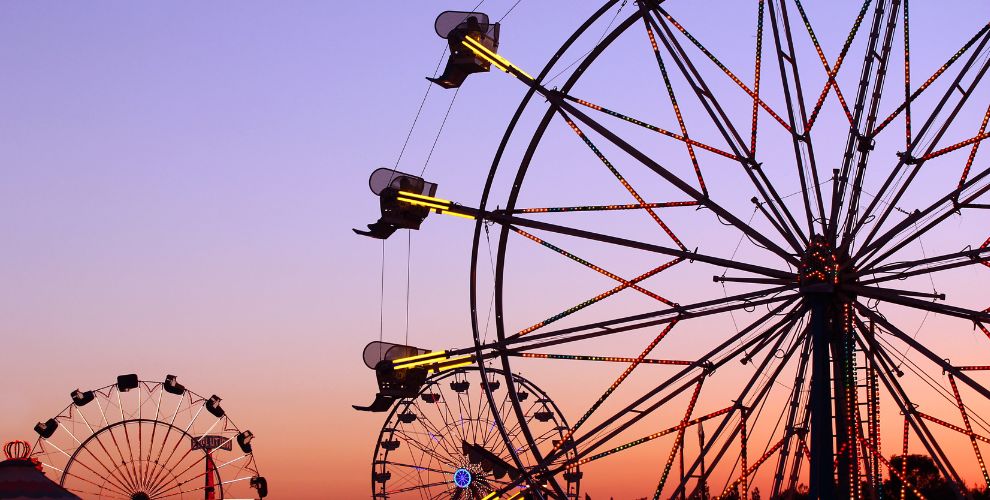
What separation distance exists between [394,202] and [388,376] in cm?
320

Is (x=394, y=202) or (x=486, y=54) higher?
(x=486, y=54)

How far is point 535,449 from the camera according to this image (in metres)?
22.9

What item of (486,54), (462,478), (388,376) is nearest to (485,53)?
(486,54)

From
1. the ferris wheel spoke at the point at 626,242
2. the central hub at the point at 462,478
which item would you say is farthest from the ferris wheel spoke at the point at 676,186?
the central hub at the point at 462,478

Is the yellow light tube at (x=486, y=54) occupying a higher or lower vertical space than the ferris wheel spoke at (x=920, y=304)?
higher

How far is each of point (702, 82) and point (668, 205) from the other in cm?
215

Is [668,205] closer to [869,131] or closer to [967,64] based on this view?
[869,131]

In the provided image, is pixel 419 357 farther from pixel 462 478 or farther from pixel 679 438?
pixel 462 478

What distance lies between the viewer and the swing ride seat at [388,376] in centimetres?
2525

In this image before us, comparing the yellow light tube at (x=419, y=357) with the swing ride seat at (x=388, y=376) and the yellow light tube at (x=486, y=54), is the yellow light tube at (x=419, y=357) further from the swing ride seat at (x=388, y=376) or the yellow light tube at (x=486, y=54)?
the yellow light tube at (x=486, y=54)

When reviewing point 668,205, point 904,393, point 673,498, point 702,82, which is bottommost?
point 673,498

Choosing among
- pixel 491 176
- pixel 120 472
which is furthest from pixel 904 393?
pixel 120 472

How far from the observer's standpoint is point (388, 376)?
991 inches

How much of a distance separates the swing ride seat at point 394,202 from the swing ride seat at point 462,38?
1951mm
